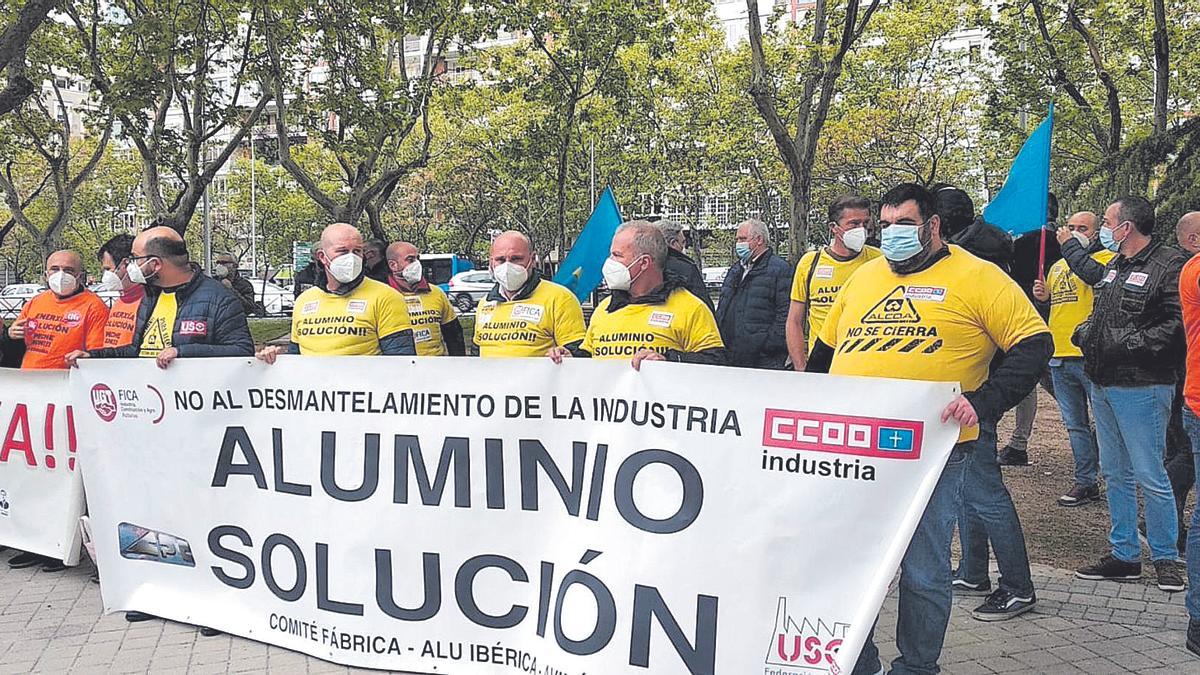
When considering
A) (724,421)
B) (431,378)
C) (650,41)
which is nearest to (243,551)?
(431,378)

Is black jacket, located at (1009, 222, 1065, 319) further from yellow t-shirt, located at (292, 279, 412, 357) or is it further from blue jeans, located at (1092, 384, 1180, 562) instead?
yellow t-shirt, located at (292, 279, 412, 357)

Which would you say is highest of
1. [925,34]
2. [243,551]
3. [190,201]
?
[925,34]

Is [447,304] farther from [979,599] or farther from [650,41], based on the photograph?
[650,41]

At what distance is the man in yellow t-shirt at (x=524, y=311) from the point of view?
17.1 feet

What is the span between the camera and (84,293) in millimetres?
6477

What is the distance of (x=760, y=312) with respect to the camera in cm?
703

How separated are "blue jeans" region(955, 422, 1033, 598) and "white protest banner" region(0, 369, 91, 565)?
183 inches

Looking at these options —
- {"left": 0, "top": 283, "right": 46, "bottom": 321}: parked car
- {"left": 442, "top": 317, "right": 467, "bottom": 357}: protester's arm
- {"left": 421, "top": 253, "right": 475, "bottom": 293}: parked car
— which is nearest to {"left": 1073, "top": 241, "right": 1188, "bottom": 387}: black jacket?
{"left": 442, "top": 317, "right": 467, "bottom": 357}: protester's arm

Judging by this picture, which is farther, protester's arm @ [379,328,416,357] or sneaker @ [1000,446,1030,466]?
sneaker @ [1000,446,1030,466]

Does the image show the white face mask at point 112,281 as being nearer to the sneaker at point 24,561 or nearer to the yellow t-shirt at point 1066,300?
the sneaker at point 24,561

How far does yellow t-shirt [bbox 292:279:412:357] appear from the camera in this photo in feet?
17.3

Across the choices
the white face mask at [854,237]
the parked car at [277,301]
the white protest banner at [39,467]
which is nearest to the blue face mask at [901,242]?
the white face mask at [854,237]

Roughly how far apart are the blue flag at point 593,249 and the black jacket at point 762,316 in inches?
38.4

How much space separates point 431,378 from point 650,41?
673 inches
